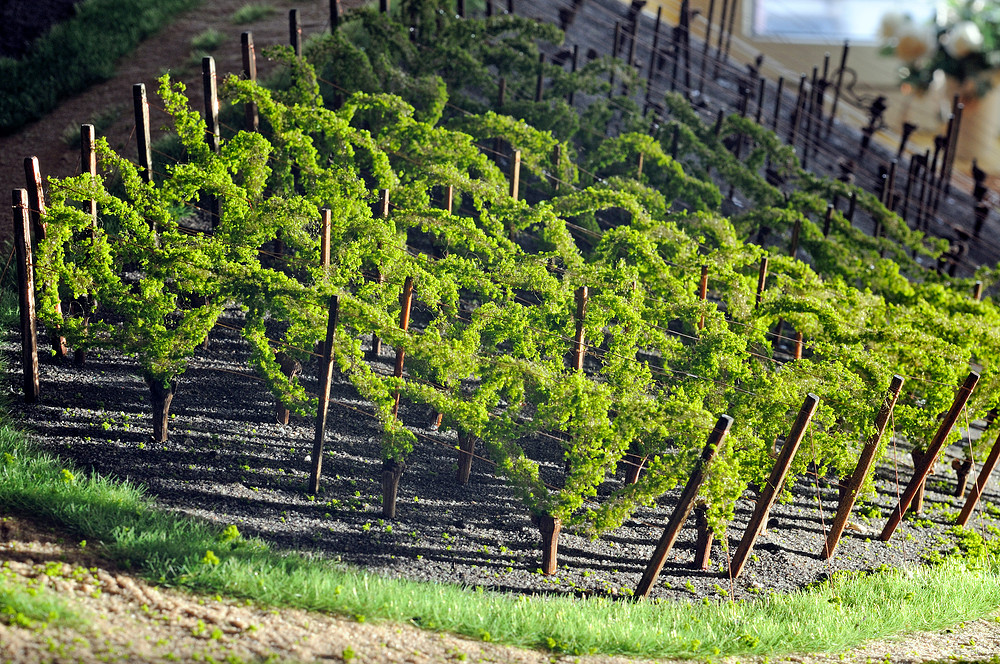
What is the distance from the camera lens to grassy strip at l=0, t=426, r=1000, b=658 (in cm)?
782

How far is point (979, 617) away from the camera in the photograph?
9.62 meters

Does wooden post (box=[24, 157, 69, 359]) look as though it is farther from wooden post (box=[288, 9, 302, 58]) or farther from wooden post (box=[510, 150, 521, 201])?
wooden post (box=[510, 150, 521, 201])

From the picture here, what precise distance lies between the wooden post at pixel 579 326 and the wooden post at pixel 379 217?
83.5 inches

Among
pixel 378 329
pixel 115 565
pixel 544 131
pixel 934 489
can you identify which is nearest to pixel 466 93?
pixel 544 131

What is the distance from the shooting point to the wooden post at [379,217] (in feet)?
35.7

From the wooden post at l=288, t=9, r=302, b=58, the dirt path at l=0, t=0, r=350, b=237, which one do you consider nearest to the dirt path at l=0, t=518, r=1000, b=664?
the dirt path at l=0, t=0, r=350, b=237

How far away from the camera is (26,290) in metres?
9.26

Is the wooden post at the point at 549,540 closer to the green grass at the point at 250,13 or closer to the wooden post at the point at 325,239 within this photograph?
the wooden post at the point at 325,239

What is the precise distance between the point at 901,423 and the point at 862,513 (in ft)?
3.97

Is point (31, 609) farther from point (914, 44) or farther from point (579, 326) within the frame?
point (914, 44)

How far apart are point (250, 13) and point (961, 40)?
1735 cm

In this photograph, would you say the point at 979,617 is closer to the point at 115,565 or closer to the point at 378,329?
the point at 378,329

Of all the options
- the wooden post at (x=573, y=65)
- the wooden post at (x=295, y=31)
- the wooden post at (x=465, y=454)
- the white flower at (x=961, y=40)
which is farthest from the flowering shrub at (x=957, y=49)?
the wooden post at (x=465, y=454)

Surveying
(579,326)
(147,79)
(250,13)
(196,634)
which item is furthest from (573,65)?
(196,634)
